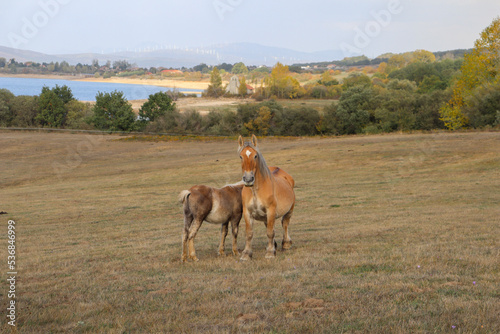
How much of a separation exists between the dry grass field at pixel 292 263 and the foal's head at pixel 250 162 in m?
1.95

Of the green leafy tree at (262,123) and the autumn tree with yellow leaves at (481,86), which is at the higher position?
the autumn tree with yellow leaves at (481,86)

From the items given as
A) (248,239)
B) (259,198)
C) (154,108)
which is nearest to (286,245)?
(248,239)

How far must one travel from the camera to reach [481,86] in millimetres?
63281

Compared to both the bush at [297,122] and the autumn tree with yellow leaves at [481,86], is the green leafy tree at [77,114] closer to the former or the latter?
the bush at [297,122]

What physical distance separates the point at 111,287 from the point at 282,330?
422 centimetres

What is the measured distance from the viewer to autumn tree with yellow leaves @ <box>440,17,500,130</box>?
201 ft

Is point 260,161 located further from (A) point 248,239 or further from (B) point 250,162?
(A) point 248,239

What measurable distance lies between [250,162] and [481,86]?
206ft

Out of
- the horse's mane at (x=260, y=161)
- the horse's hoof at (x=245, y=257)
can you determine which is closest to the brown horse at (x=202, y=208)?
the horse's hoof at (x=245, y=257)

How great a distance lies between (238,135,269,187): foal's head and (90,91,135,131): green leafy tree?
284 feet

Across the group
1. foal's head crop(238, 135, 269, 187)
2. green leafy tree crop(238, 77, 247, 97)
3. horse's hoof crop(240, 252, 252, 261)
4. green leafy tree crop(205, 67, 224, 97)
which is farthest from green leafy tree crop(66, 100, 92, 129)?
foal's head crop(238, 135, 269, 187)

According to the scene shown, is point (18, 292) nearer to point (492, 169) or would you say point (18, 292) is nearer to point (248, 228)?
point (248, 228)

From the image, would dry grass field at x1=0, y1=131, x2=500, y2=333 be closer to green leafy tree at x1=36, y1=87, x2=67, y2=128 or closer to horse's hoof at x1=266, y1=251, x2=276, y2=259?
horse's hoof at x1=266, y1=251, x2=276, y2=259

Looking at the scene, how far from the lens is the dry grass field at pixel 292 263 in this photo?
631 cm
